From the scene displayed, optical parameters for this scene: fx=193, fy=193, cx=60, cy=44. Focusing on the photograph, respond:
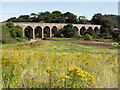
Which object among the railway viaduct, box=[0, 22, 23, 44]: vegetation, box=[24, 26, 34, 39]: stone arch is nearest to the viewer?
box=[0, 22, 23, 44]: vegetation

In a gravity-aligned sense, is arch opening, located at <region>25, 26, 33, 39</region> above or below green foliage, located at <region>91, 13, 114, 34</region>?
below

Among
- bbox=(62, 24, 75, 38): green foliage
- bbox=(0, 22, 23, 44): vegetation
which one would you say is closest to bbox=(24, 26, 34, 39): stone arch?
bbox=(62, 24, 75, 38): green foliage

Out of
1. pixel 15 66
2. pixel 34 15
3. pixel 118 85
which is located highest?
pixel 34 15

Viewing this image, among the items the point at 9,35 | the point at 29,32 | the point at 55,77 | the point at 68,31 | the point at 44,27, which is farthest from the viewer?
the point at 44,27

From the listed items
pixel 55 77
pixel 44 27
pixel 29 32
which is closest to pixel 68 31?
pixel 44 27

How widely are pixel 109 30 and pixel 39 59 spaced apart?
42.3 m

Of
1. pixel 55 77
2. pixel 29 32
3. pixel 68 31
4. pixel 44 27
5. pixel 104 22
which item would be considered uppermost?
pixel 104 22

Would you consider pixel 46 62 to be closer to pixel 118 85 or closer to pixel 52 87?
pixel 52 87

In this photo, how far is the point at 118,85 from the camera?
3.02 metres

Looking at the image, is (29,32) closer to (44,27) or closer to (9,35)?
(44,27)

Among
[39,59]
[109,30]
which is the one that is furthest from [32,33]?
[39,59]

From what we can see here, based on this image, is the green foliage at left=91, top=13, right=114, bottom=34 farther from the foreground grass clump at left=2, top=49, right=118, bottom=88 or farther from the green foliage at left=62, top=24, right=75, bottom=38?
the foreground grass clump at left=2, top=49, right=118, bottom=88

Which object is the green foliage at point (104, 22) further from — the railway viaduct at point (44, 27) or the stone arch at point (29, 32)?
the stone arch at point (29, 32)

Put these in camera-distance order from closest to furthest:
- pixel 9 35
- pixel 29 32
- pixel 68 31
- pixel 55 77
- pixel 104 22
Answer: pixel 55 77 → pixel 9 35 → pixel 68 31 → pixel 29 32 → pixel 104 22
